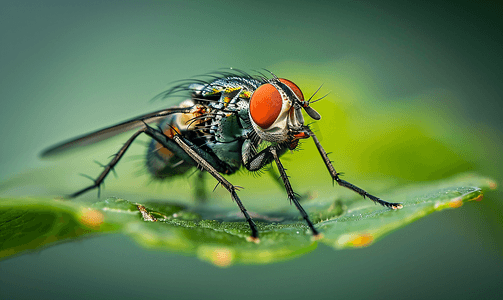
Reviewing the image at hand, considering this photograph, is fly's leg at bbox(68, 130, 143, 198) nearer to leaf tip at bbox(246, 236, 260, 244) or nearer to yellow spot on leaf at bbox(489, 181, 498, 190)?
leaf tip at bbox(246, 236, 260, 244)

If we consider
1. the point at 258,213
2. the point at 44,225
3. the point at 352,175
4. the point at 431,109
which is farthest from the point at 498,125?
the point at 44,225

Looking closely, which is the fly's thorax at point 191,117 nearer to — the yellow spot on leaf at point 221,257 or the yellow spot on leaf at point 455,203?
the yellow spot on leaf at point 221,257

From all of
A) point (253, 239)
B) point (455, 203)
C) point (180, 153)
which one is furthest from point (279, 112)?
point (455, 203)

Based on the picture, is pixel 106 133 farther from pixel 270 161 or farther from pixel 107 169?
pixel 270 161

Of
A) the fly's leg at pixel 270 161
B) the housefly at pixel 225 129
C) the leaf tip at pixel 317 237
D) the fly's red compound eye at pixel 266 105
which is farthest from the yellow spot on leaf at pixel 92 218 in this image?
the fly's red compound eye at pixel 266 105

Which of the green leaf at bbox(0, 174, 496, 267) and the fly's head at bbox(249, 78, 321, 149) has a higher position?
the fly's head at bbox(249, 78, 321, 149)

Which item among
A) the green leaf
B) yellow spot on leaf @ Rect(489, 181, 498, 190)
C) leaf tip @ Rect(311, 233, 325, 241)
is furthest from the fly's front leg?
yellow spot on leaf @ Rect(489, 181, 498, 190)

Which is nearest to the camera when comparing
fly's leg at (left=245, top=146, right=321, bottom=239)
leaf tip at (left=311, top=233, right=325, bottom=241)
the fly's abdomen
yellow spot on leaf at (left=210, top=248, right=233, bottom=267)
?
yellow spot on leaf at (left=210, top=248, right=233, bottom=267)
